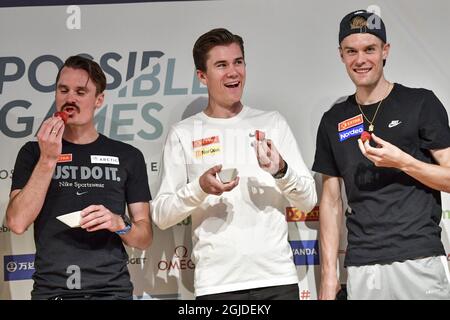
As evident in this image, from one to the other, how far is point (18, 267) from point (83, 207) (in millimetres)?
573

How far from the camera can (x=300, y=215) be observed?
115 inches

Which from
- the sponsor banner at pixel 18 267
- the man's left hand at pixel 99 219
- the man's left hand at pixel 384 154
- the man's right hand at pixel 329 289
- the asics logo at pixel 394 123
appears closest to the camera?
the man's left hand at pixel 384 154

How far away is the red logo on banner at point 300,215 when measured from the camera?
2.91m

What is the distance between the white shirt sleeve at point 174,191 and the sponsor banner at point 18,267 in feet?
2.31

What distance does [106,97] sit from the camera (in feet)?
9.73

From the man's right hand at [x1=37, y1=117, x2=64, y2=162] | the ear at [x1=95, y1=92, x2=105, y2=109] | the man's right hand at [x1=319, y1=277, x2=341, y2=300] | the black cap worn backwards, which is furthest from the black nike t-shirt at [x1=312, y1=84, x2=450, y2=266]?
the man's right hand at [x1=37, y1=117, x2=64, y2=162]

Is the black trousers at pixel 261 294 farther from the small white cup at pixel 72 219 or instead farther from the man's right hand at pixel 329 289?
the small white cup at pixel 72 219

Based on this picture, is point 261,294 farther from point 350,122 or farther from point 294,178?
point 350,122

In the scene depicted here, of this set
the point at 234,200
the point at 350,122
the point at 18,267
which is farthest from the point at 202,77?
the point at 18,267

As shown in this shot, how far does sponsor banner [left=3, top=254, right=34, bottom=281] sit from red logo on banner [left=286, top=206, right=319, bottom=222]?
4.03ft

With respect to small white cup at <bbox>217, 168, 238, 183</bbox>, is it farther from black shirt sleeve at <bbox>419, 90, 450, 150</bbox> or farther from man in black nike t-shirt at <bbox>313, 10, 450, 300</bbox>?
black shirt sleeve at <bbox>419, 90, 450, 150</bbox>

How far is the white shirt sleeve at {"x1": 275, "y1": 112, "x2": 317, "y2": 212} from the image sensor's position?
246 centimetres

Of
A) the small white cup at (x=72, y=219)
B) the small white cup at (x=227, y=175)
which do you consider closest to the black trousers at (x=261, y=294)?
the small white cup at (x=227, y=175)
